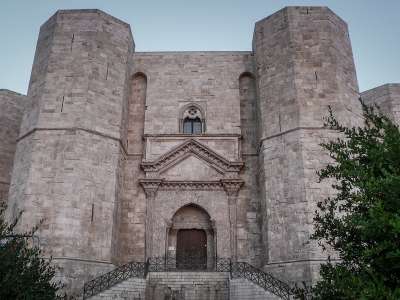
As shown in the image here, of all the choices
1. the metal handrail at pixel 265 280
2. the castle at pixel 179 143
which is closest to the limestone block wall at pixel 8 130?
the castle at pixel 179 143

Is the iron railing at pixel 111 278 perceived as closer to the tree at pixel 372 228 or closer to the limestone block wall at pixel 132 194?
the limestone block wall at pixel 132 194

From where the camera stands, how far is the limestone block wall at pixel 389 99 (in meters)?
16.6

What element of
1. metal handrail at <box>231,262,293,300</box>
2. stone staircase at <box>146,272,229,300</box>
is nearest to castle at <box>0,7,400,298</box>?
metal handrail at <box>231,262,293,300</box>

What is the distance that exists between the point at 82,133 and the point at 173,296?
5.95 meters

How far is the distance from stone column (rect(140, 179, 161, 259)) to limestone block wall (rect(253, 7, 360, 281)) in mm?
3800

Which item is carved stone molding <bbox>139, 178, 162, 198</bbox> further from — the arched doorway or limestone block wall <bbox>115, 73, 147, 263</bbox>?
the arched doorway

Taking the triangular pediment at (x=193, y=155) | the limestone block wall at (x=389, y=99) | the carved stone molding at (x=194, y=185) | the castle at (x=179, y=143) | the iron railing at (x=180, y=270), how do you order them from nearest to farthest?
1. the iron railing at (x=180, y=270)
2. the castle at (x=179, y=143)
3. the carved stone molding at (x=194, y=185)
4. the triangular pediment at (x=193, y=155)
5. the limestone block wall at (x=389, y=99)

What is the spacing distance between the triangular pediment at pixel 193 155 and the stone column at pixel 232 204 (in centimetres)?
51

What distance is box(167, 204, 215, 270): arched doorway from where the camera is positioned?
46.1ft

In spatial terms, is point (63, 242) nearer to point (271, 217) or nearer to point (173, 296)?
point (173, 296)

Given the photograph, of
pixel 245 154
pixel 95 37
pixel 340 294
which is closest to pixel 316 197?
pixel 245 154

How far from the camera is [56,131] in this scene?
44.0ft

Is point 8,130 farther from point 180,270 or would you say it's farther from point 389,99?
point 389,99

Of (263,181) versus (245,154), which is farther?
(245,154)
